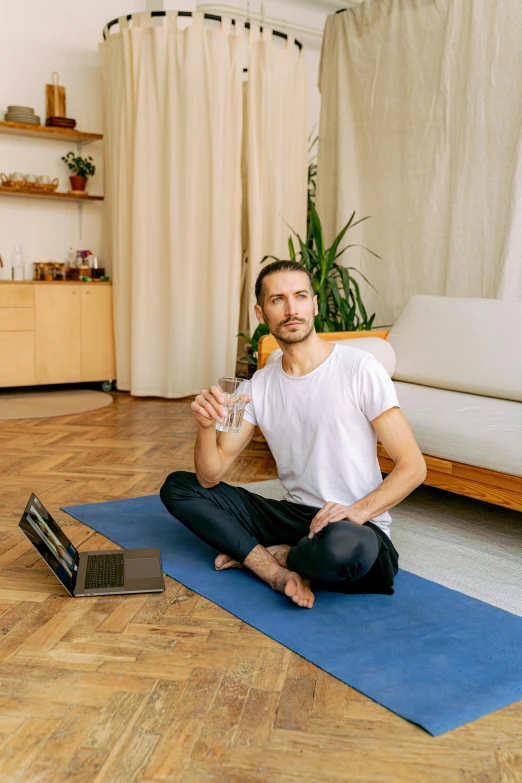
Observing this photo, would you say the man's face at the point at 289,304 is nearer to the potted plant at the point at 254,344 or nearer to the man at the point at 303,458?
the man at the point at 303,458

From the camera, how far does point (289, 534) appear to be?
2.37m

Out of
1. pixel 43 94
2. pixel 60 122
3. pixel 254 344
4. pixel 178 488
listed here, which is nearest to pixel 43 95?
pixel 43 94

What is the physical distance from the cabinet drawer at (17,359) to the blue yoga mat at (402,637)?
10.6 ft

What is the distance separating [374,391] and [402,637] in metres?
0.65

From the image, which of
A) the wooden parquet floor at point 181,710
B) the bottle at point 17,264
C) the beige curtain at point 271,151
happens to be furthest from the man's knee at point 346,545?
the bottle at point 17,264

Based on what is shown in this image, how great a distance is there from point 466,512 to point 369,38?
3.06 m

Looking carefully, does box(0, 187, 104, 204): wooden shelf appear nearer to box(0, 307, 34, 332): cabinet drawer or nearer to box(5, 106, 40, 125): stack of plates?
box(5, 106, 40, 125): stack of plates

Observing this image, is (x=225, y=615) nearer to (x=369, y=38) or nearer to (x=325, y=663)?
(x=325, y=663)

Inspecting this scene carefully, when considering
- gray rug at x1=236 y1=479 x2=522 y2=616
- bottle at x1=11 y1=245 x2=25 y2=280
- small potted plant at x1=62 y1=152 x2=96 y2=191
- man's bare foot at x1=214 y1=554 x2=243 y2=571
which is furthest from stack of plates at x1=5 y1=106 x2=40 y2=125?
man's bare foot at x1=214 y1=554 x2=243 y2=571

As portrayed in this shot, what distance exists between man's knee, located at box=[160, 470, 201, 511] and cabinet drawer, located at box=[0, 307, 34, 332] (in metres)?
3.39

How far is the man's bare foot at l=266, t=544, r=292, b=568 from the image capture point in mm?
2330

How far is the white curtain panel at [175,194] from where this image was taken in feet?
17.3

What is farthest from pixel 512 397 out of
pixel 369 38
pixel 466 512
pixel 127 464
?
pixel 369 38

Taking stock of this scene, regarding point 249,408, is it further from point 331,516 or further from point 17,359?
point 17,359
